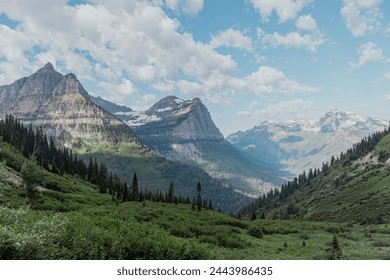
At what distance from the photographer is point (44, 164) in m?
187

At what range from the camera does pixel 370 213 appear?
594ft

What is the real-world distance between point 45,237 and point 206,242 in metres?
30.8

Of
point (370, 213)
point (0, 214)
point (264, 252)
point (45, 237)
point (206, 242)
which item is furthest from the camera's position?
point (370, 213)

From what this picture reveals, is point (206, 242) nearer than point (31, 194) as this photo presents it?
Yes

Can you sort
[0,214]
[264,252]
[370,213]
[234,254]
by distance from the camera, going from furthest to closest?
[370,213] < [264,252] < [234,254] < [0,214]

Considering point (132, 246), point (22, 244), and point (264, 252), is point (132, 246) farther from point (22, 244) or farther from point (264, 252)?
point (264, 252)

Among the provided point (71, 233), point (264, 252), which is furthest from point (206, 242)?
point (71, 233)

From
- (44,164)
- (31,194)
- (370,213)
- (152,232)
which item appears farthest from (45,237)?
(370,213)

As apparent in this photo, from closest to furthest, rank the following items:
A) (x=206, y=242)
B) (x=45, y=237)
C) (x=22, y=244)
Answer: (x=22, y=244) < (x=45, y=237) < (x=206, y=242)

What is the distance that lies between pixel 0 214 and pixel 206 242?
31.6 m

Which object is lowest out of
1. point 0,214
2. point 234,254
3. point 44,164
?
point 234,254

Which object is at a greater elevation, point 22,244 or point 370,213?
point 370,213
